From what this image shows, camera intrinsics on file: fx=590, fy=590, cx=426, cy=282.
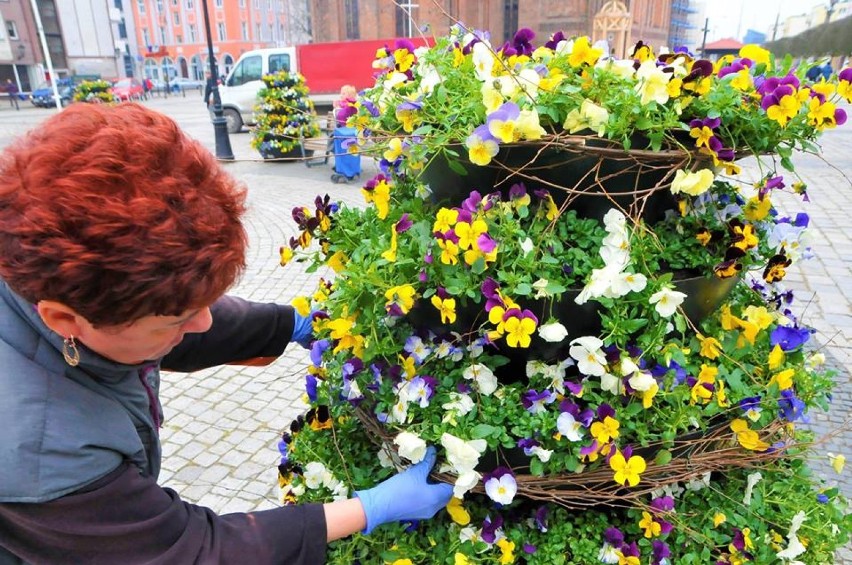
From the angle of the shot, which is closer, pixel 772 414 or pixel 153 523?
pixel 153 523

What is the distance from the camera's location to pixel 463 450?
1.17 meters

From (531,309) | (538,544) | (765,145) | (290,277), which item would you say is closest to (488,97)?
(531,309)

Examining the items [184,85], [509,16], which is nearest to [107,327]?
[509,16]

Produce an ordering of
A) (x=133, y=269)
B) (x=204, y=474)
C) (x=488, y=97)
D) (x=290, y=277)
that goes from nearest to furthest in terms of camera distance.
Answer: (x=133, y=269) → (x=488, y=97) → (x=204, y=474) → (x=290, y=277)

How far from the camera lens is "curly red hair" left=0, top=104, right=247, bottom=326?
904 mm

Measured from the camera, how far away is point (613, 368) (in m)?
1.18

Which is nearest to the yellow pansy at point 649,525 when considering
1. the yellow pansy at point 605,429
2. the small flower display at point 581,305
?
the small flower display at point 581,305

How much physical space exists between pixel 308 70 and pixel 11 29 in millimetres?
36507

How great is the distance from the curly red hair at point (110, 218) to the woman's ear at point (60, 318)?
0.02 metres

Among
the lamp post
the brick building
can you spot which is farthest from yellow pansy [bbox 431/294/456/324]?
the brick building

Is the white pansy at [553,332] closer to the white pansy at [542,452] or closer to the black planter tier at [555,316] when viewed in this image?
the black planter tier at [555,316]

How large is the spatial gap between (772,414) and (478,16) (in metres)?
39.5

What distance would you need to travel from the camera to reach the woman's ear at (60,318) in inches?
39.2

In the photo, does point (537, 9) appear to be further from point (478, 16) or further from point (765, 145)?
point (765, 145)
